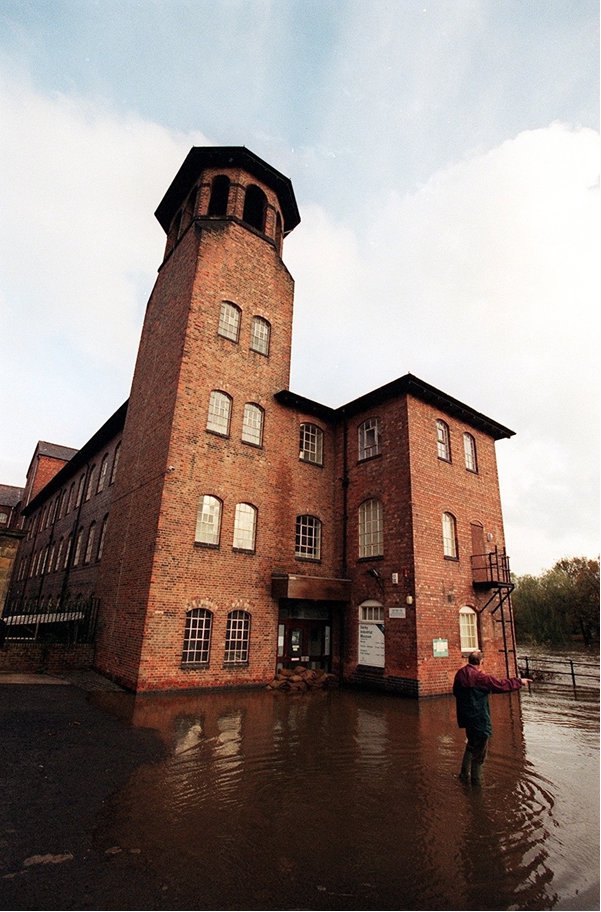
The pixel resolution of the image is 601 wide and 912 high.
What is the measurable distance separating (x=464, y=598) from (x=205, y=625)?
27.6 ft

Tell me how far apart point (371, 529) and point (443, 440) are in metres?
4.35

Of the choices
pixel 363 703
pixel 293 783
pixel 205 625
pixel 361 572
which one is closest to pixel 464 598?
pixel 361 572

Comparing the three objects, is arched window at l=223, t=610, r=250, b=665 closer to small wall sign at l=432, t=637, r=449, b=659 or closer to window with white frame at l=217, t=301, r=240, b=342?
small wall sign at l=432, t=637, r=449, b=659

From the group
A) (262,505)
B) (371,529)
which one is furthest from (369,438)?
(262,505)

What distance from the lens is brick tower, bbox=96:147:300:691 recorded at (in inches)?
481

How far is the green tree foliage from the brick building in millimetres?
30130

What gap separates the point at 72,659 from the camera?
14.2 m

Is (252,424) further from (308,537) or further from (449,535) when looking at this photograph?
(449,535)

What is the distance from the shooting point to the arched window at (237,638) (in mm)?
12914

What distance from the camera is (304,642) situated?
14766 mm

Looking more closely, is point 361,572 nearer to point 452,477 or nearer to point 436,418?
point 452,477

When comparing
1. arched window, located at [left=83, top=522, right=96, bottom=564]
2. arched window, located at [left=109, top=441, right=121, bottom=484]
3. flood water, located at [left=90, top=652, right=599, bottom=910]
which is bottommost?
flood water, located at [left=90, top=652, right=599, bottom=910]

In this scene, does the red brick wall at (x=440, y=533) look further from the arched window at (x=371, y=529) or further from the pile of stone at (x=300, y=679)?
the pile of stone at (x=300, y=679)

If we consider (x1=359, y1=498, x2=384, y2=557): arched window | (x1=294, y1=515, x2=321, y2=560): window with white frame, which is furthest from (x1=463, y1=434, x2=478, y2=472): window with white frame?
(x1=294, y1=515, x2=321, y2=560): window with white frame
